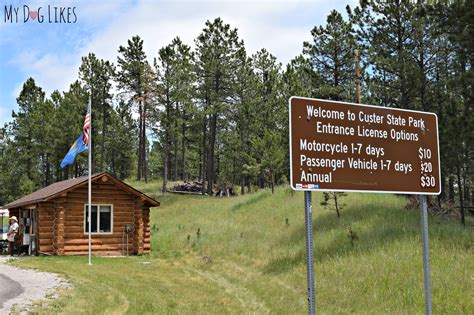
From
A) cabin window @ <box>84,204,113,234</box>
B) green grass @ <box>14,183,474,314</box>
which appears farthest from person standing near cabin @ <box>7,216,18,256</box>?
green grass @ <box>14,183,474,314</box>

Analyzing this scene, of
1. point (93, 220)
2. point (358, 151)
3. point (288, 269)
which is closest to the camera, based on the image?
point (358, 151)

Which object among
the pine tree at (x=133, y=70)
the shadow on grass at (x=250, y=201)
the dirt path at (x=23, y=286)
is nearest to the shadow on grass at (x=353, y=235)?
the dirt path at (x=23, y=286)

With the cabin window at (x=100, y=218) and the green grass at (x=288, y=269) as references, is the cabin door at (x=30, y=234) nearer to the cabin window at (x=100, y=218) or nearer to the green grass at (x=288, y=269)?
the cabin window at (x=100, y=218)

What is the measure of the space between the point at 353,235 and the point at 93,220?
42.7ft

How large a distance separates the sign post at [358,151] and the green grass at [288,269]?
179 inches

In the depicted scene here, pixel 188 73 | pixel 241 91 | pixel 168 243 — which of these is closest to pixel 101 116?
pixel 188 73

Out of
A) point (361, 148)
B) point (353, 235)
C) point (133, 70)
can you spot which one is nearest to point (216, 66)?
point (133, 70)

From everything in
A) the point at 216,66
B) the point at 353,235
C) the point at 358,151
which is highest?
the point at 216,66

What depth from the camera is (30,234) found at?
907 inches

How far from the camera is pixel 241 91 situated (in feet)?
136

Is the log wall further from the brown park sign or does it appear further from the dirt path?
the brown park sign

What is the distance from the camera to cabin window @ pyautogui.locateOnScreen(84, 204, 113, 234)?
72.6ft

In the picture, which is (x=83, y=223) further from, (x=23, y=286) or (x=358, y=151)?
(x=358, y=151)

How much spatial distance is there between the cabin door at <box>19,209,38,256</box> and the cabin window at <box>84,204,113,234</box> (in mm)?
2567
